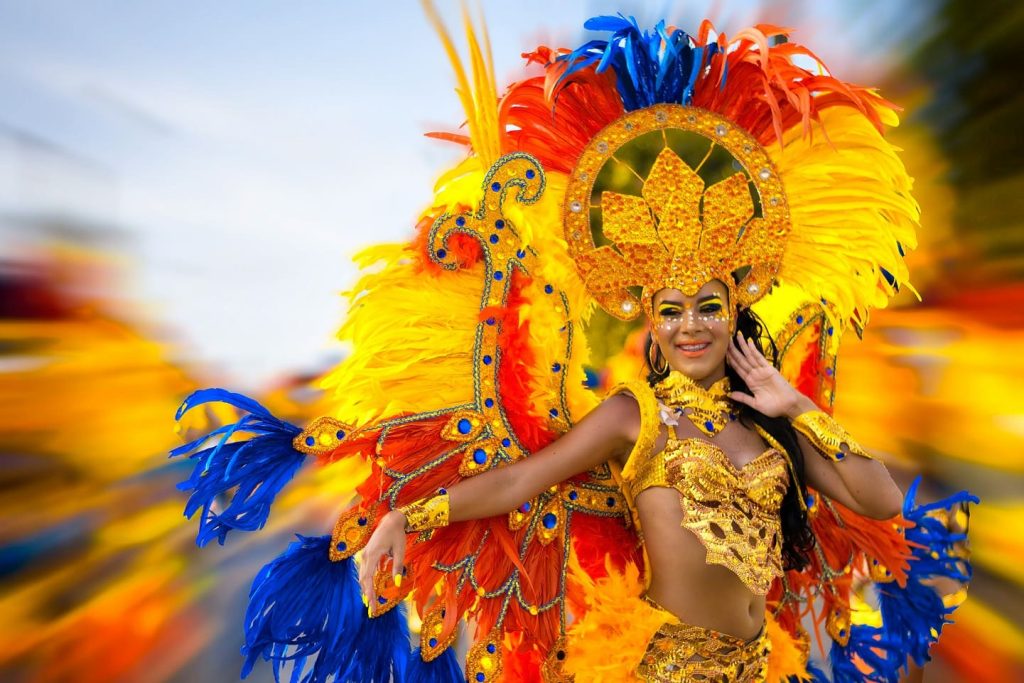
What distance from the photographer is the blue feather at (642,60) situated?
7.53ft

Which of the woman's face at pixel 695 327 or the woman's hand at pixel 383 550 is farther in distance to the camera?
the woman's face at pixel 695 327

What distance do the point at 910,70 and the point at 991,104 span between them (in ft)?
1.39

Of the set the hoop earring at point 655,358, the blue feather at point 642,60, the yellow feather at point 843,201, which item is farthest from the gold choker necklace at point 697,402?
the blue feather at point 642,60

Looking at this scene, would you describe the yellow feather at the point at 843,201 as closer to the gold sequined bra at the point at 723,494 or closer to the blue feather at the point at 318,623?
the gold sequined bra at the point at 723,494

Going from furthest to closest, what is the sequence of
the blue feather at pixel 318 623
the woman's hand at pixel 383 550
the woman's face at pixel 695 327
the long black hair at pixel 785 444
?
the long black hair at pixel 785 444, the woman's face at pixel 695 327, the blue feather at pixel 318 623, the woman's hand at pixel 383 550

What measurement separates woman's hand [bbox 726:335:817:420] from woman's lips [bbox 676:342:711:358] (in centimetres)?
20

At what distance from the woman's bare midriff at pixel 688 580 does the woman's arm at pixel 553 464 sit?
0.64 feet

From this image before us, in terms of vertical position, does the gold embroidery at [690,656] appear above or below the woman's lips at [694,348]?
below

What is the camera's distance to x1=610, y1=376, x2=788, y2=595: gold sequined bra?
84.9 inches

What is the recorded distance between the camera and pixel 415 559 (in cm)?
230

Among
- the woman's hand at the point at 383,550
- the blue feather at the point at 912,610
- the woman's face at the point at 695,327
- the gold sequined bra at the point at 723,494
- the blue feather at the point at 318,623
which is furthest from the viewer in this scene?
the blue feather at the point at 912,610

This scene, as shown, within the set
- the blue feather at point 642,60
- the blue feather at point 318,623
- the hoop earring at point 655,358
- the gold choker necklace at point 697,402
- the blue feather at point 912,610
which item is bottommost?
the blue feather at point 912,610

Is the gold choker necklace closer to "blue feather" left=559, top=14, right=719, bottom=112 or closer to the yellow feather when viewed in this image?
the yellow feather

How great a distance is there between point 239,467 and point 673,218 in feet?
4.84
